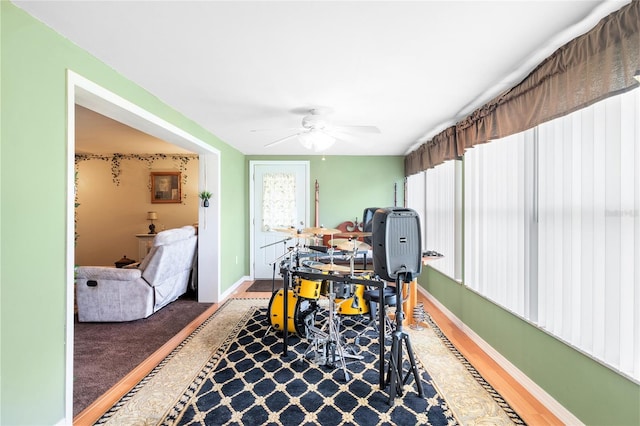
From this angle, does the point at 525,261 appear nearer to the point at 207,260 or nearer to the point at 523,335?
the point at 523,335

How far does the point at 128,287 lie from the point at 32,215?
6.91 feet

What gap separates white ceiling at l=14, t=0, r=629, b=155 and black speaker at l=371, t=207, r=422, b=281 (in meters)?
1.04

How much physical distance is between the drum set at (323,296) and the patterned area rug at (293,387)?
6.2 inches

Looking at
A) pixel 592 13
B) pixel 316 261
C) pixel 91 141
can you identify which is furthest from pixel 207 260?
pixel 592 13

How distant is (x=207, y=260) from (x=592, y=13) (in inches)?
166

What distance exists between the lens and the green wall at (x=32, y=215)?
1.38m

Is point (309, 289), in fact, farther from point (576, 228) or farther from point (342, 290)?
point (576, 228)

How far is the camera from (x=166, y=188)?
573 centimetres

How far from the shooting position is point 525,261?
217cm

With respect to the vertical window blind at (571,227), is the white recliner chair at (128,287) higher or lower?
lower

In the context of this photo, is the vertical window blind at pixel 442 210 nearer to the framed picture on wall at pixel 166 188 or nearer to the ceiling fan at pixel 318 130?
the ceiling fan at pixel 318 130

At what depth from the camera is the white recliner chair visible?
3219 mm

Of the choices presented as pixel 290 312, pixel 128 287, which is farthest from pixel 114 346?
pixel 290 312

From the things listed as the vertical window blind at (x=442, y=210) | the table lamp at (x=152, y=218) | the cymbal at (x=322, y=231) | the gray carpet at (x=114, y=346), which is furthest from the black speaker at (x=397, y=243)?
the table lamp at (x=152, y=218)
